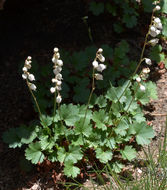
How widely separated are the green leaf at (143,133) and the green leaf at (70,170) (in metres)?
0.61

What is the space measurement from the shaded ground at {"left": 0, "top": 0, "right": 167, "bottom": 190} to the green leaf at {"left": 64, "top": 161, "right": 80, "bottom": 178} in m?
0.78

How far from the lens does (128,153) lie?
2861 mm

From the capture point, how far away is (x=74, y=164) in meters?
2.96

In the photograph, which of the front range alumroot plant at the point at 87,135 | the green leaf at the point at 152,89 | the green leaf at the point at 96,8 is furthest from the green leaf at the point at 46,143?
the green leaf at the point at 96,8

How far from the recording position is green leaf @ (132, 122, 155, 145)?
2920mm

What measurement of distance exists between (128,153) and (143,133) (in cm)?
24

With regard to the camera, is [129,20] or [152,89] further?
[129,20]

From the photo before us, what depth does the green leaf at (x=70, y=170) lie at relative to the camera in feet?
8.91

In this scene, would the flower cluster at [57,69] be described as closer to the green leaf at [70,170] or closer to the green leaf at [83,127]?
the green leaf at [83,127]

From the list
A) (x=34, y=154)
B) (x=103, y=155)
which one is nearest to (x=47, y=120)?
(x=34, y=154)

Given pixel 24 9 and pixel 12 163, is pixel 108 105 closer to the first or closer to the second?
pixel 12 163

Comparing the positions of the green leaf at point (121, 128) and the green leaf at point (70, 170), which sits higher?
the green leaf at point (121, 128)

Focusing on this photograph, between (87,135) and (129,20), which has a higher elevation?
(129,20)

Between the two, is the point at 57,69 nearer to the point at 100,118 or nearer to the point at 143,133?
the point at 100,118
